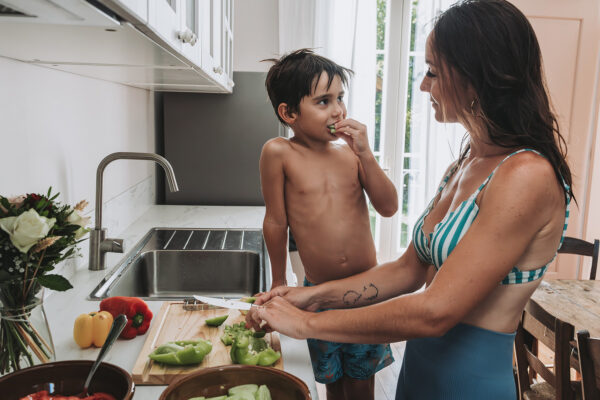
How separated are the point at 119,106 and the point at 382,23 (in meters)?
2.19

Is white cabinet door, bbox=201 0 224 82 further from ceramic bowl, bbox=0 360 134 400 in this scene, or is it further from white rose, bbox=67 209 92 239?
ceramic bowl, bbox=0 360 134 400

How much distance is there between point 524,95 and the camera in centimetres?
96

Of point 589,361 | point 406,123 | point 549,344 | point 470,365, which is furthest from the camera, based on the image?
point 406,123

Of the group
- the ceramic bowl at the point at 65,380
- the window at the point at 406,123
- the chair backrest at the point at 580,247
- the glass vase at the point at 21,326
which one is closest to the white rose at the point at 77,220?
the glass vase at the point at 21,326

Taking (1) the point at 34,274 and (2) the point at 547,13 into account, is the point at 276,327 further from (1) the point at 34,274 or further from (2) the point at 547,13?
(2) the point at 547,13

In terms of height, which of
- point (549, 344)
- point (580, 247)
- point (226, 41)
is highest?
point (226, 41)

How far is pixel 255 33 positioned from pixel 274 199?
85.0 inches

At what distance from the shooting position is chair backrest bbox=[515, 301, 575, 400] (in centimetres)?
162

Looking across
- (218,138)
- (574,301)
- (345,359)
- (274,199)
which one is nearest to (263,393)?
(345,359)

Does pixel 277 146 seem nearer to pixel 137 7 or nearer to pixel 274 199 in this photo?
pixel 274 199

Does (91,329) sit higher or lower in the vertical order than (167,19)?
lower

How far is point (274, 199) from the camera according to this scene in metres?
1.77

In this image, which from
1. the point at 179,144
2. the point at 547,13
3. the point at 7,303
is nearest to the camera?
the point at 7,303

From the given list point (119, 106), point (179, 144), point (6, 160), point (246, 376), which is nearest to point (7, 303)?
point (246, 376)
